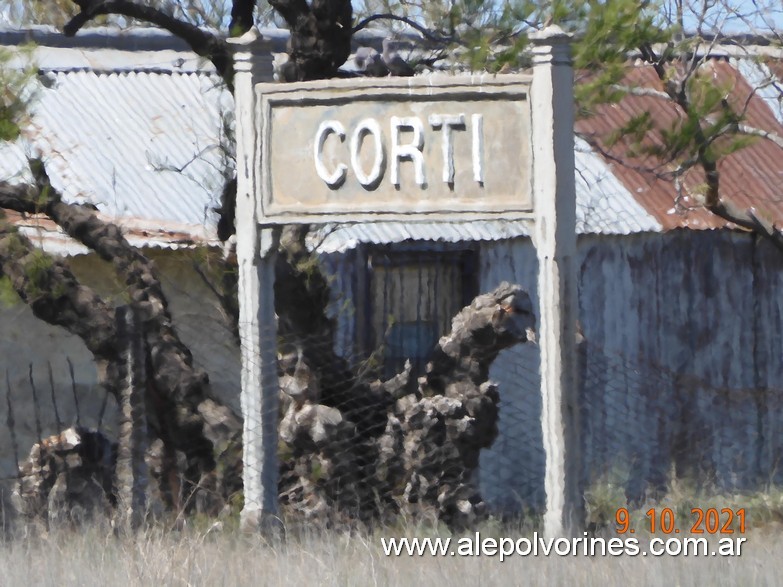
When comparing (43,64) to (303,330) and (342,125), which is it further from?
(342,125)

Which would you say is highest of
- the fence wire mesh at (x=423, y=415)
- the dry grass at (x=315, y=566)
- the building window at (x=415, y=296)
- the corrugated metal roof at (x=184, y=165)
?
the corrugated metal roof at (x=184, y=165)

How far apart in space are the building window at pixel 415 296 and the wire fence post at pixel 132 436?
3.54m

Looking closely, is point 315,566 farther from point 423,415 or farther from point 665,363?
point 665,363

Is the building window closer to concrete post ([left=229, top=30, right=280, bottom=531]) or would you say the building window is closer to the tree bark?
the tree bark

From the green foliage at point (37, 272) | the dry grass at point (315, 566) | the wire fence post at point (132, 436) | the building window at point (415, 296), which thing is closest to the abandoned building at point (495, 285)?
the building window at point (415, 296)

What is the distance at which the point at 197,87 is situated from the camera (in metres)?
12.0

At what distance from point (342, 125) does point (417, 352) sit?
4072mm

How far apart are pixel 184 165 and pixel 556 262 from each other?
4074 mm

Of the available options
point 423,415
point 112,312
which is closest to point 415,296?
point 423,415

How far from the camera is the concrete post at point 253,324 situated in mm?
6605

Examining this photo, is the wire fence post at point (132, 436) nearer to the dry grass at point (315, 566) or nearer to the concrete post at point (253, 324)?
the dry grass at point (315, 566)

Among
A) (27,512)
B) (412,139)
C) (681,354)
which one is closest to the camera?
(412,139)

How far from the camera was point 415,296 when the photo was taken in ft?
33.8

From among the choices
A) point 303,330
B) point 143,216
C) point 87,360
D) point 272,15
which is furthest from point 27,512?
point 272,15
